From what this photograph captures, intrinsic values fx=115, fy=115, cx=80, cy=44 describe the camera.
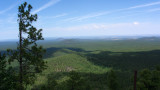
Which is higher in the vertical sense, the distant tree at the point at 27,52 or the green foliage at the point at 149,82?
the distant tree at the point at 27,52

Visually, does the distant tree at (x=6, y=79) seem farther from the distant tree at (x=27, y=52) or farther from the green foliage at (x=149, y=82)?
the green foliage at (x=149, y=82)

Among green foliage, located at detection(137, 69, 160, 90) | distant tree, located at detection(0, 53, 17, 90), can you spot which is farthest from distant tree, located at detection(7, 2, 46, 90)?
green foliage, located at detection(137, 69, 160, 90)

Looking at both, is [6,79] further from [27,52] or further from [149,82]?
[149,82]

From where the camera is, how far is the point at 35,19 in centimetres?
1380

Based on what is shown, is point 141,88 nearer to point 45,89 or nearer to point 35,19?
point 45,89

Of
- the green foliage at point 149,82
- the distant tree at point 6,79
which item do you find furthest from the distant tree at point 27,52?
the green foliage at point 149,82

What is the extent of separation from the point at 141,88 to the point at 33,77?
2549 cm

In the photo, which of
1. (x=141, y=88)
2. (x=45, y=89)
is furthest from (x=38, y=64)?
(x=141, y=88)

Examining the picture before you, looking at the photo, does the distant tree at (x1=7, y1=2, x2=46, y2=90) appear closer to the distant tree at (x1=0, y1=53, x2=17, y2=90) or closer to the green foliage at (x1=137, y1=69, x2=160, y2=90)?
the distant tree at (x1=0, y1=53, x2=17, y2=90)

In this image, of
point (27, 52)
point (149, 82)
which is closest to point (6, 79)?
point (27, 52)

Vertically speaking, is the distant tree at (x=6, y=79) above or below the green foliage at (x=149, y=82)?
above

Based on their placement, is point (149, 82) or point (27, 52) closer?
point (27, 52)

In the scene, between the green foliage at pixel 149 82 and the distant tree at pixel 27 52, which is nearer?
the distant tree at pixel 27 52

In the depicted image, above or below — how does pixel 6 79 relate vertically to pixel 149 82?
above
